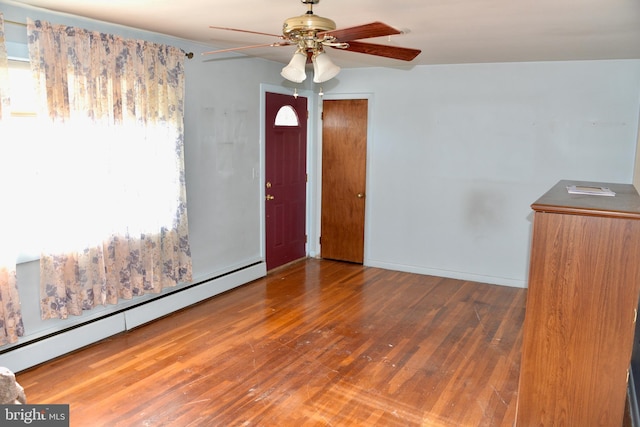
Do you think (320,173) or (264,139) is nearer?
(264,139)

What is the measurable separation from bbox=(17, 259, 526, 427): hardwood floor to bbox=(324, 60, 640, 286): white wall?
2.65ft

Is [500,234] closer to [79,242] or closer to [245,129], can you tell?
[245,129]

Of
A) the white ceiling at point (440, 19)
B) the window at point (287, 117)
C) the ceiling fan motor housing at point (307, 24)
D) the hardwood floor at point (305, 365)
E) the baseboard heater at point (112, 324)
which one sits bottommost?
the hardwood floor at point (305, 365)

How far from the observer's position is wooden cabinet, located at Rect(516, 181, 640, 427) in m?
2.07

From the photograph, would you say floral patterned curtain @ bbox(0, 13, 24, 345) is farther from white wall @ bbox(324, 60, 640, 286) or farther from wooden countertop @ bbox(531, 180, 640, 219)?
white wall @ bbox(324, 60, 640, 286)

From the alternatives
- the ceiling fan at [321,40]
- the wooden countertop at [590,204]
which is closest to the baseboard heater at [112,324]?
the ceiling fan at [321,40]

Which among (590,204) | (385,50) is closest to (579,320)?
(590,204)

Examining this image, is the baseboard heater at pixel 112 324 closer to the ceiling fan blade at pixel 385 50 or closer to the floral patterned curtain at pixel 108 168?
the floral patterned curtain at pixel 108 168

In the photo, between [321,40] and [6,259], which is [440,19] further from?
[6,259]

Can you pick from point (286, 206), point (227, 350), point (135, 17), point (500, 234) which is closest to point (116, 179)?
point (135, 17)

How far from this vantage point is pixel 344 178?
6.18m

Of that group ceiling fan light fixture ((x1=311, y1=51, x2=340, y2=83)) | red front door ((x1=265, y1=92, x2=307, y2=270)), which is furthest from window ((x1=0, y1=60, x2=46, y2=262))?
red front door ((x1=265, y1=92, x2=307, y2=270))

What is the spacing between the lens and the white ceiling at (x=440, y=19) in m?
2.87

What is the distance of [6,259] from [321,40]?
243 centimetres
